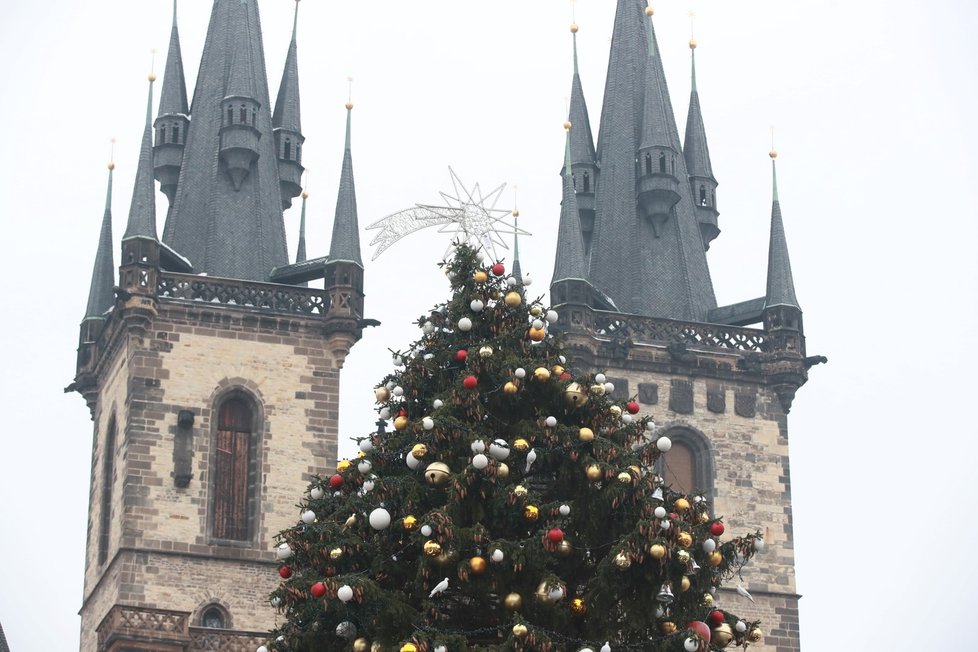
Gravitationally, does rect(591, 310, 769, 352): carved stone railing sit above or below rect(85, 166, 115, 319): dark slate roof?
below

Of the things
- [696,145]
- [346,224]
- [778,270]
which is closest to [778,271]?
[778,270]

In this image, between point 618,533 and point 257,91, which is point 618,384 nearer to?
point 257,91

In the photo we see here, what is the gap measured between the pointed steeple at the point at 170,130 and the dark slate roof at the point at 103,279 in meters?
1.85

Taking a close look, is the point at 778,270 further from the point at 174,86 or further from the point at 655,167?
the point at 174,86

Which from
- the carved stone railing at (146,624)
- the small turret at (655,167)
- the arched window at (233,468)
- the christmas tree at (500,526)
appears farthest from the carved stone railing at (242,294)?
the christmas tree at (500,526)

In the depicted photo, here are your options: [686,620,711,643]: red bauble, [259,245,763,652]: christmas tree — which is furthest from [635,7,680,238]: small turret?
[686,620,711,643]: red bauble

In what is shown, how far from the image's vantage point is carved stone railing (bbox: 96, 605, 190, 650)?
40094 mm

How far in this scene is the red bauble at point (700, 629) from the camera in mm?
23312

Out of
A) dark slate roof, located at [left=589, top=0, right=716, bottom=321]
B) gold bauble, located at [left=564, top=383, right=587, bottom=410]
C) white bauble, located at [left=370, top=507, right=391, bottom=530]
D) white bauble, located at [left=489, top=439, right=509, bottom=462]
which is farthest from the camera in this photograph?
dark slate roof, located at [left=589, top=0, right=716, bottom=321]

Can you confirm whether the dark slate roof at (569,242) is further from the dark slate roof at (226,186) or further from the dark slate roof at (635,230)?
the dark slate roof at (226,186)

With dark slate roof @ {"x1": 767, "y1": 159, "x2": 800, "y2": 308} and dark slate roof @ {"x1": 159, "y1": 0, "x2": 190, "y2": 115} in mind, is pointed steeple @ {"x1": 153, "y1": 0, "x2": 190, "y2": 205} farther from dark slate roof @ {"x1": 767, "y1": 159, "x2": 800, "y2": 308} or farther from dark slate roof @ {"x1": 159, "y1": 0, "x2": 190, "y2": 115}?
dark slate roof @ {"x1": 767, "y1": 159, "x2": 800, "y2": 308}

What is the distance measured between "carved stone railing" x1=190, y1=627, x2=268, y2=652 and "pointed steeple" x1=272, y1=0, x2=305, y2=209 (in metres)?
9.97

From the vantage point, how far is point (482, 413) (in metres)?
24.9

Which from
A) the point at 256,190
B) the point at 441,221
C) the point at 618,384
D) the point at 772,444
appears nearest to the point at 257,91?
the point at 256,190
